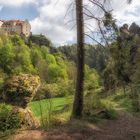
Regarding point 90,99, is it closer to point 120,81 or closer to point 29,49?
point 120,81

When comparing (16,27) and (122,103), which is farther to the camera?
(16,27)

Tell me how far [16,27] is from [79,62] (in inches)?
5964

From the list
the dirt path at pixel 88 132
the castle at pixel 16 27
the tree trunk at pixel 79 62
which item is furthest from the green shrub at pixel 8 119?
the castle at pixel 16 27

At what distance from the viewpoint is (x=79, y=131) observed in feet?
50.8

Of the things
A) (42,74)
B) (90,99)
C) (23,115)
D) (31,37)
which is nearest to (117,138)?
(23,115)

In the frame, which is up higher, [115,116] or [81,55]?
[81,55]

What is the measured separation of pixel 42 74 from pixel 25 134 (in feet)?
17.8

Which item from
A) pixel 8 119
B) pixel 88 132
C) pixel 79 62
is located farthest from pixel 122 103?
pixel 8 119

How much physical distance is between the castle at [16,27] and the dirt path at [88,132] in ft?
478

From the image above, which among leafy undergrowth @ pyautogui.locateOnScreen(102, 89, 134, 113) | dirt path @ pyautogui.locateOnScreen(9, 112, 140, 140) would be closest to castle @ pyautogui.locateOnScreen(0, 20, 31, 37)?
leafy undergrowth @ pyautogui.locateOnScreen(102, 89, 134, 113)

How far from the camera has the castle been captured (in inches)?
6496

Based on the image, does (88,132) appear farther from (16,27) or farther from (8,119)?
(16,27)

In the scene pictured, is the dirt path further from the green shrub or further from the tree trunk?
the tree trunk

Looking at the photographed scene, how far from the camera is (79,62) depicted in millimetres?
18547
